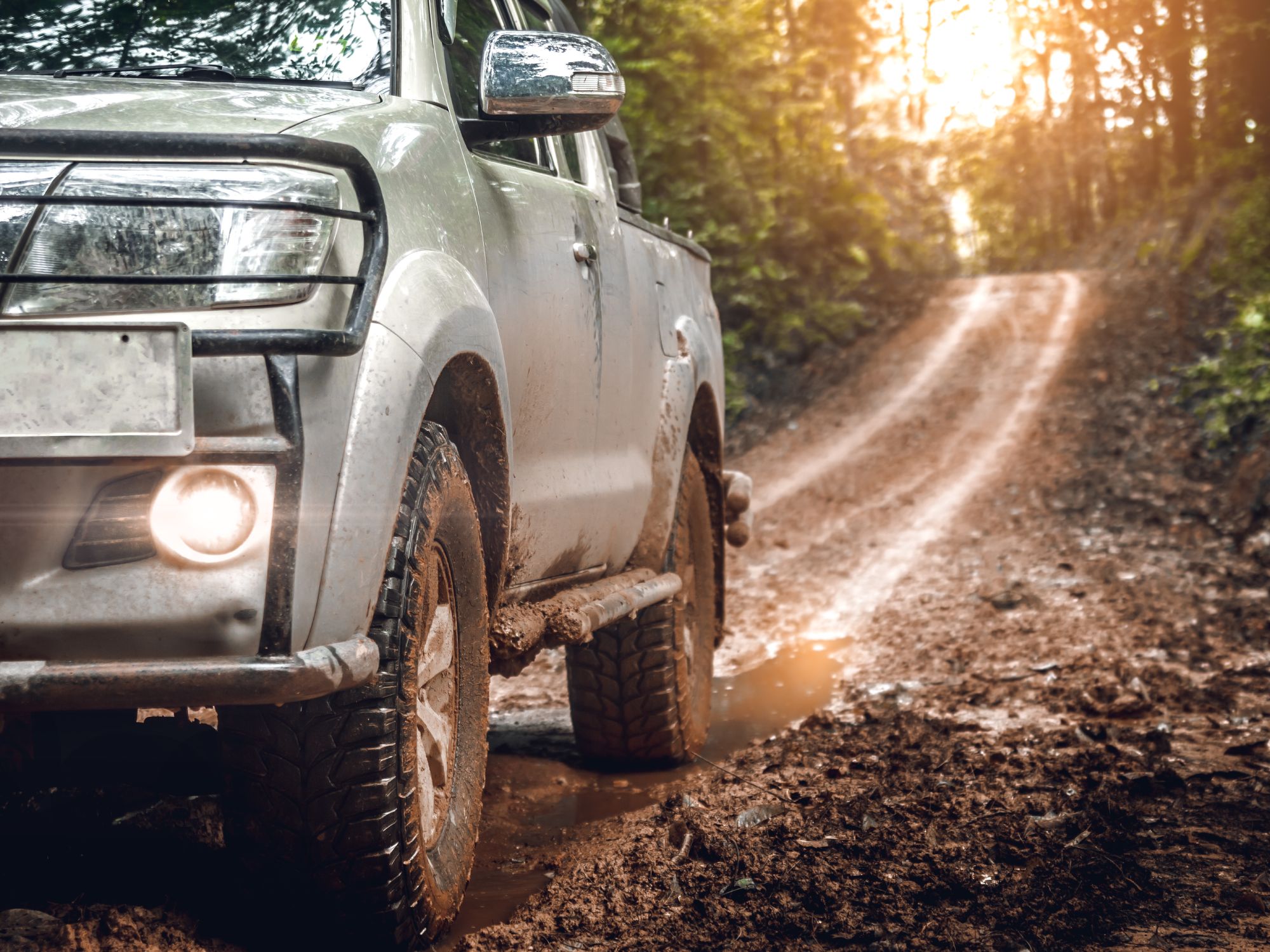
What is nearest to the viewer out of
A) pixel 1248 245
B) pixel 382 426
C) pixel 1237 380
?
pixel 382 426

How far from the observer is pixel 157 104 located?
226cm

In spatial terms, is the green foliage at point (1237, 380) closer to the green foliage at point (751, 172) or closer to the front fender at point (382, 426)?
the green foliage at point (751, 172)

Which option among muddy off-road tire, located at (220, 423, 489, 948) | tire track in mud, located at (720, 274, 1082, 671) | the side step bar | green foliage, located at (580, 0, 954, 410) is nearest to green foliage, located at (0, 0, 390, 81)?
muddy off-road tire, located at (220, 423, 489, 948)

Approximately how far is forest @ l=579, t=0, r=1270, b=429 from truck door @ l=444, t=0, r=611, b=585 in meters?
8.17

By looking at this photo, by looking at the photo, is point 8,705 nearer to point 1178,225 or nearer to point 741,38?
point 741,38

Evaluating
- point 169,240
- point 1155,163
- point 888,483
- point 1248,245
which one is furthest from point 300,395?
point 1155,163

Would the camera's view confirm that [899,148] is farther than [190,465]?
Yes

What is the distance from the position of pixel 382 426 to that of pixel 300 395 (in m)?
0.20

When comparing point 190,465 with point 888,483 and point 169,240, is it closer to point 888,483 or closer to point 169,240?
point 169,240

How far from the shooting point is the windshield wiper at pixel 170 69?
2639mm

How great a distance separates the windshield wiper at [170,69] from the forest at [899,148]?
8.91 metres

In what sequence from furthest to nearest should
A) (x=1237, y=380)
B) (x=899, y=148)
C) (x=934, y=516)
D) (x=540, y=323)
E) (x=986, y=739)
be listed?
(x=899, y=148) → (x=1237, y=380) → (x=934, y=516) → (x=986, y=739) → (x=540, y=323)

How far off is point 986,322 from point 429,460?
19.1m

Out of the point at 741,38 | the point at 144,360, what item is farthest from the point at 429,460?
the point at 741,38
